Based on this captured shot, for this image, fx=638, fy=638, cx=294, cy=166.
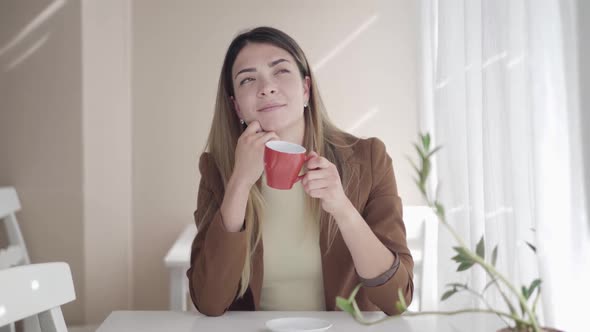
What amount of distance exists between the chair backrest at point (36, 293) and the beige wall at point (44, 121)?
5.31 feet

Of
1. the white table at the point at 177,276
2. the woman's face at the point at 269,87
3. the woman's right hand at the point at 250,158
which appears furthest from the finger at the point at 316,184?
the white table at the point at 177,276

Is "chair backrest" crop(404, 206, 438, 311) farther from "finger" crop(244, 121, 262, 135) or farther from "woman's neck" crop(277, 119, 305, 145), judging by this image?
"finger" crop(244, 121, 262, 135)

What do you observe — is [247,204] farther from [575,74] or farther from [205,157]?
[575,74]

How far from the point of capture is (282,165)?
3.50 feet

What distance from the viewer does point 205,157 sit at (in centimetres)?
146

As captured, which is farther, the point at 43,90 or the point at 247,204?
the point at 43,90

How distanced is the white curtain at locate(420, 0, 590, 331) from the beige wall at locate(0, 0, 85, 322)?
1671 millimetres

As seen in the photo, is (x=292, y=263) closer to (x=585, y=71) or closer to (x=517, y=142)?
(x=517, y=142)

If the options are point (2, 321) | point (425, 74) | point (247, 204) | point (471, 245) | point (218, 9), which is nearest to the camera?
point (2, 321)

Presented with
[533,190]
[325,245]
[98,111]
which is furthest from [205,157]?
[98,111]

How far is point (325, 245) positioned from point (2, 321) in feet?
2.31

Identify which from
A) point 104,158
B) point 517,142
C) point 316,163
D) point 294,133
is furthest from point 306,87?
point 104,158

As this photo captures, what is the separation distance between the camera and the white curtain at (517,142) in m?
0.94

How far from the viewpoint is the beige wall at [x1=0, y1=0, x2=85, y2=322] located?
2.46 metres
